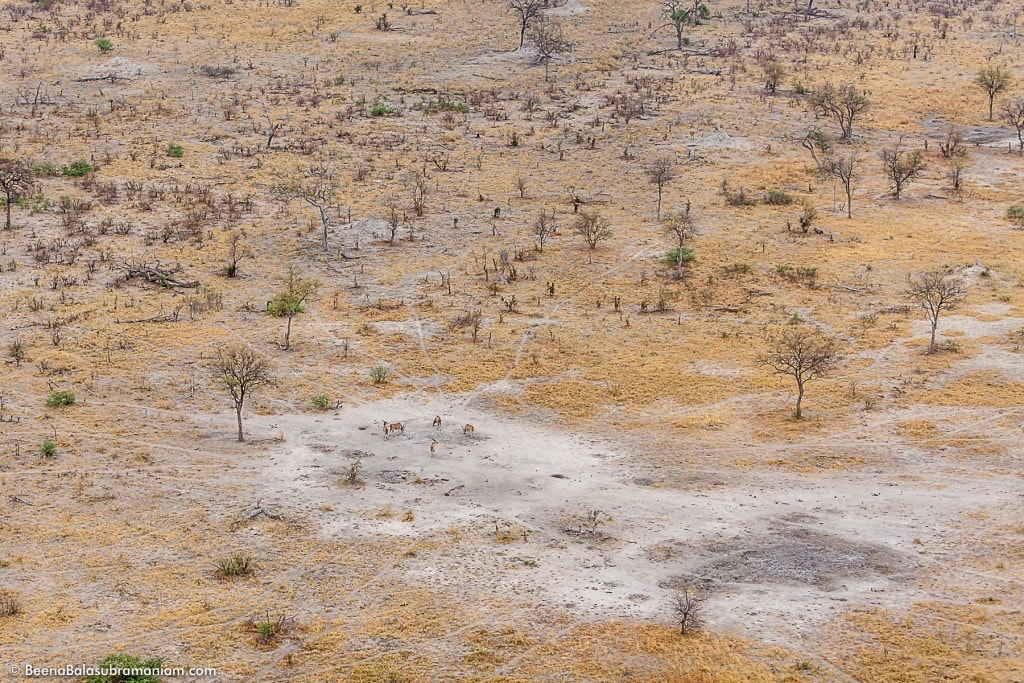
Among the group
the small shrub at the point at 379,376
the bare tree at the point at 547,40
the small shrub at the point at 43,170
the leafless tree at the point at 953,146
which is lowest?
the small shrub at the point at 379,376

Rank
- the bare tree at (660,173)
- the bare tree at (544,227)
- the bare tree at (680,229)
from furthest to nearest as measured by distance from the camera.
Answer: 1. the bare tree at (660,173)
2. the bare tree at (544,227)
3. the bare tree at (680,229)

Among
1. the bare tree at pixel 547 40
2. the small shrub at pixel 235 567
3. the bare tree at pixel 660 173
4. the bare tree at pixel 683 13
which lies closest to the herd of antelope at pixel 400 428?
the small shrub at pixel 235 567

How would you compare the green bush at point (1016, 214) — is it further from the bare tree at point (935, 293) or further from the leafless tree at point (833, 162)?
the bare tree at point (935, 293)

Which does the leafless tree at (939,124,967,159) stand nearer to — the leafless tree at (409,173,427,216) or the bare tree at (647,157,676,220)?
the bare tree at (647,157,676,220)

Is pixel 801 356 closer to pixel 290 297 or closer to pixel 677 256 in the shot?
pixel 677 256

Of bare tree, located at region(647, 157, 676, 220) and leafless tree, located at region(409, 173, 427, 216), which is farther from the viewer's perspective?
bare tree, located at region(647, 157, 676, 220)

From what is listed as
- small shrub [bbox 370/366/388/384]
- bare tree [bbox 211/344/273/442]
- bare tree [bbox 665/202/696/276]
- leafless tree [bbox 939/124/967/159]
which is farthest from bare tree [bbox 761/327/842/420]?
leafless tree [bbox 939/124/967/159]

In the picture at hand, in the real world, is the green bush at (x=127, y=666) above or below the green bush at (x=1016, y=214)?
below

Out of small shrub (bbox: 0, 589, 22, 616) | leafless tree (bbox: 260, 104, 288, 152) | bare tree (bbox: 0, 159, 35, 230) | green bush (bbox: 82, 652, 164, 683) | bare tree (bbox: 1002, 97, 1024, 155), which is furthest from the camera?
bare tree (bbox: 1002, 97, 1024, 155)
